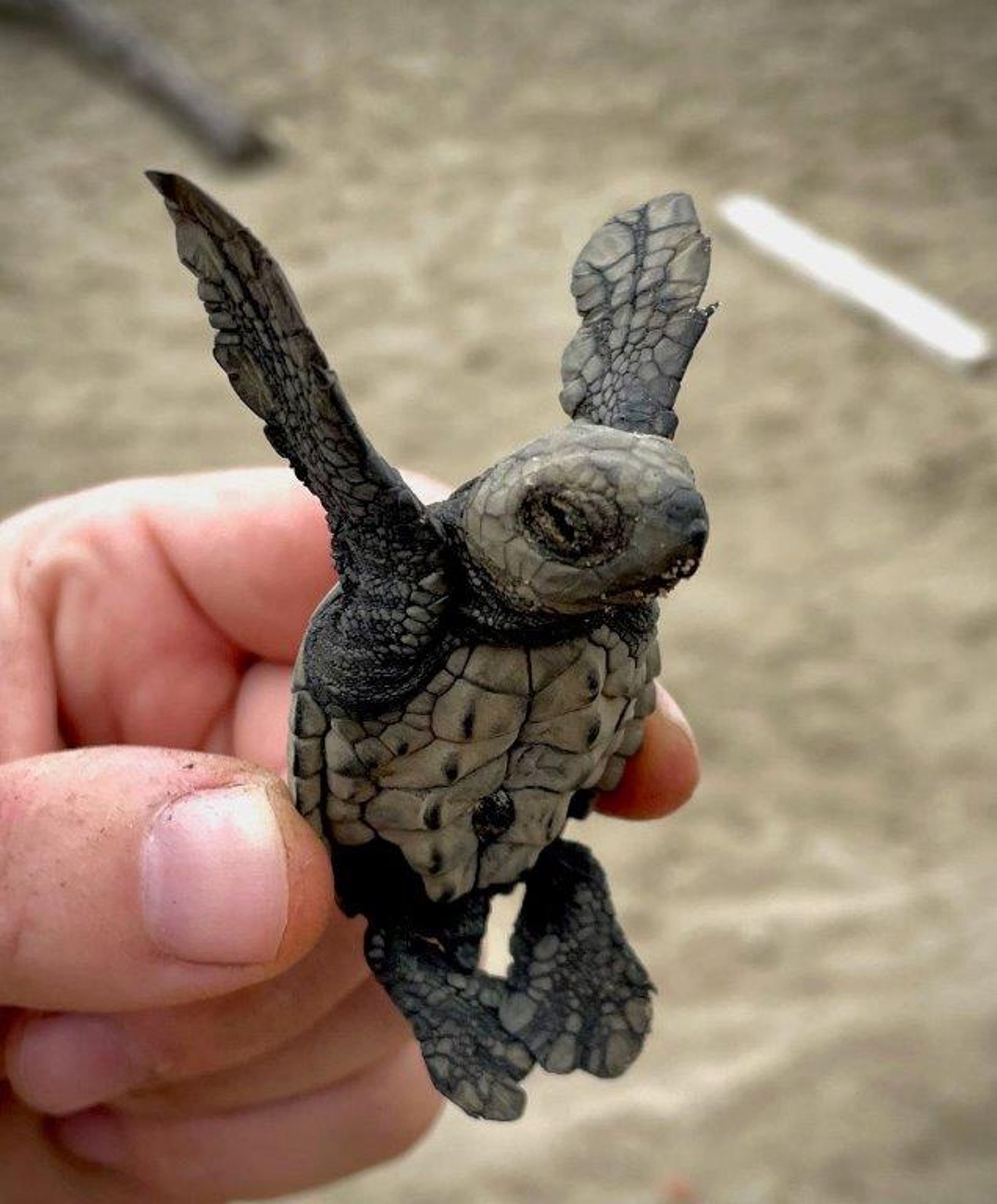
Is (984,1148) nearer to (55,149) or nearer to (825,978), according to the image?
(825,978)

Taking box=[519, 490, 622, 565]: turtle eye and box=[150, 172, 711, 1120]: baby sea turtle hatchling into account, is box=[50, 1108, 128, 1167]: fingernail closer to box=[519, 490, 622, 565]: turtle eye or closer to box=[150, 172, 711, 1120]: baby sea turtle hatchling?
box=[150, 172, 711, 1120]: baby sea turtle hatchling

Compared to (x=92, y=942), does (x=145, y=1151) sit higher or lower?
lower

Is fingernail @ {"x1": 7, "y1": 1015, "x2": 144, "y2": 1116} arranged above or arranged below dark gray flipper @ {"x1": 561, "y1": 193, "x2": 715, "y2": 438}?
below

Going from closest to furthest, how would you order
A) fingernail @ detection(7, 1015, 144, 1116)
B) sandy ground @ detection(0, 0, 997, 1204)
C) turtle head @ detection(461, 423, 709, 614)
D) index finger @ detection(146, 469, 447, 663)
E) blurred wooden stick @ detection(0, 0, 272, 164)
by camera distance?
1. turtle head @ detection(461, 423, 709, 614)
2. fingernail @ detection(7, 1015, 144, 1116)
3. index finger @ detection(146, 469, 447, 663)
4. sandy ground @ detection(0, 0, 997, 1204)
5. blurred wooden stick @ detection(0, 0, 272, 164)

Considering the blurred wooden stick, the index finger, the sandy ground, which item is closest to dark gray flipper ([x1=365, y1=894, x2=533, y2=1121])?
the index finger

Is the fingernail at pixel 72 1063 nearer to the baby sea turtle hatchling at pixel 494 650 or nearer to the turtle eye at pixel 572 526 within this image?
the baby sea turtle hatchling at pixel 494 650

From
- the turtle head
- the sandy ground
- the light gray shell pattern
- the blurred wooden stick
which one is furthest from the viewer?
the blurred wooden stick

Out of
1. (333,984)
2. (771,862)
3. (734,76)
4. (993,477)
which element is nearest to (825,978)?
(771,862)
